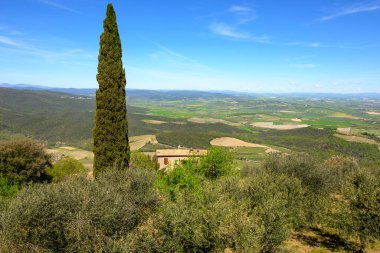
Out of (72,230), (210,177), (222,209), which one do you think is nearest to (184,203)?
(222,209)

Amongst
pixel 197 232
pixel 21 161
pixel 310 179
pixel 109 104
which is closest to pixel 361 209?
pixel 310 179

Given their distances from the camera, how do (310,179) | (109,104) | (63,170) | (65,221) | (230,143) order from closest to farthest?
(65,221) → (109,104) → (310,179) → (63,170) → (230,143)

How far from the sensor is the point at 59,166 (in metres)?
40.4

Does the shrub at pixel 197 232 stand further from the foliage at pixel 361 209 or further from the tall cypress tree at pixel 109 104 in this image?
the tall cypress tree at pixel 109 104

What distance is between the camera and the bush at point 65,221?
11609 mm

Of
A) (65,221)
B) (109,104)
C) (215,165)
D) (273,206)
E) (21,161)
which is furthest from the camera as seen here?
(215,165)

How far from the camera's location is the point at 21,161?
31562 millimetres

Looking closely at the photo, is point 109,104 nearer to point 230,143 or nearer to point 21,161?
point 21,161

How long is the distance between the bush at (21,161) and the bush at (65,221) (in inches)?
807

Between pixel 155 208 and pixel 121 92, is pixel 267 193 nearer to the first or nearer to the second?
pixel 155 208

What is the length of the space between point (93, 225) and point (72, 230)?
35.6 inches

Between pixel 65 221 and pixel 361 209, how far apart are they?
56.2ft

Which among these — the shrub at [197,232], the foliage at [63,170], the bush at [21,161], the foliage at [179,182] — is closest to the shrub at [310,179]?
the foliage at [179,182]

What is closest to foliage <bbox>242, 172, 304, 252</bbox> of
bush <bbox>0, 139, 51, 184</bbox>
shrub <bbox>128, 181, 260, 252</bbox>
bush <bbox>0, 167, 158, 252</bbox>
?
shrub <bbox>128, 181, 260, 252</bbox>
